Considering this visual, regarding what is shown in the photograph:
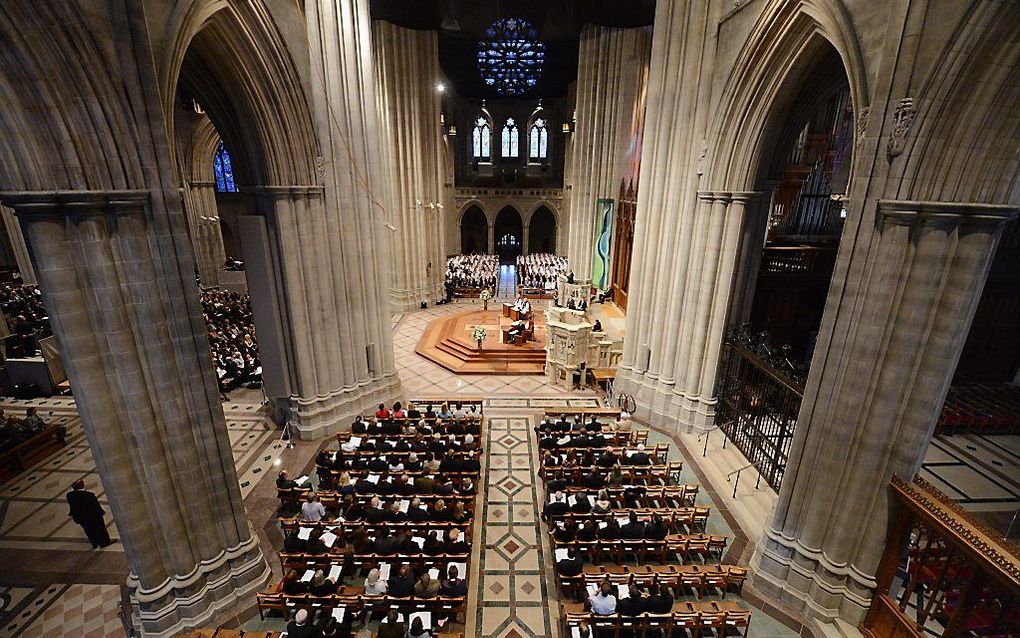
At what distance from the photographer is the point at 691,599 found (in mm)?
6730

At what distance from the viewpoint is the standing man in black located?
279 inches

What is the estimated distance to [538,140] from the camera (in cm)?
3859

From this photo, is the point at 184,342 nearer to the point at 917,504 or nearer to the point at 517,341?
the point at 917,504

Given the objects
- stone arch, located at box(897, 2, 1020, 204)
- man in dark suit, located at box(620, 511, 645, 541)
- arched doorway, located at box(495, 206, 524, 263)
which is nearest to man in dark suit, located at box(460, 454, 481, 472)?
man in dark suit, located at box(620, 511, 645, 541)

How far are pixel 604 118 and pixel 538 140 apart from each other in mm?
17768

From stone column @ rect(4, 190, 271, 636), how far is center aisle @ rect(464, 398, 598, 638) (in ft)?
11.8

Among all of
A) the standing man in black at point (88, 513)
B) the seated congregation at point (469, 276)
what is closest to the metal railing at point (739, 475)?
the standing man in black at point (88, 513)

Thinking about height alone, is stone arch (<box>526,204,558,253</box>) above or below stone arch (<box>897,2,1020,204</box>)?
below

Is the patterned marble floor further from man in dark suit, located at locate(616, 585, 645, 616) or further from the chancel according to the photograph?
man in dark suit, located at locate(616, 585, 645, 616)

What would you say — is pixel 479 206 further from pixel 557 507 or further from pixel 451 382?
pixel 557 507

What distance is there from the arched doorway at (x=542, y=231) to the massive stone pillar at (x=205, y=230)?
24221 millimetres

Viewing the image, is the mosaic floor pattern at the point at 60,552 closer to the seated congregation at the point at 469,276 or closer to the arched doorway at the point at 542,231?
the seated congregation at the point at 469,276

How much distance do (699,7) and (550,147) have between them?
98.8 ft

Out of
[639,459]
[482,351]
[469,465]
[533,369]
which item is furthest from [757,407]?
[482,351]
